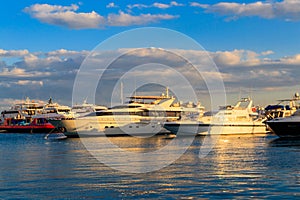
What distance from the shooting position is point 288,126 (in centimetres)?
8125

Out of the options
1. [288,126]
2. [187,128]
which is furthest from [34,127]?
[288,126]

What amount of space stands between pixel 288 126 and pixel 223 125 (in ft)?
63.6

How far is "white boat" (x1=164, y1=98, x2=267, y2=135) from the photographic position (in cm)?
9428

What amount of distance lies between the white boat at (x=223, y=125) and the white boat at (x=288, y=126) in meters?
16.4

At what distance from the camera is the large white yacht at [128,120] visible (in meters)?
99.8

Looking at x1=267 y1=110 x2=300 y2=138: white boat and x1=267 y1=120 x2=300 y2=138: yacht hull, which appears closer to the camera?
x1=267 y1=110 x2=300 y2=138: white boat

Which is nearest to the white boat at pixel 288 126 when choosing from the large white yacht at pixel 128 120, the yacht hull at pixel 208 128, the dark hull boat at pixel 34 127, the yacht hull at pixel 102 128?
the yacht hull at pixel 208 128

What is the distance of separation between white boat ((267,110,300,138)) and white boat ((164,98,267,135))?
1639 cm

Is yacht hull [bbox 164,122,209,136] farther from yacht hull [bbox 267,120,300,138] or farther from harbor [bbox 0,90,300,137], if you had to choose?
yacht hull [bbox 267,120,300,138]

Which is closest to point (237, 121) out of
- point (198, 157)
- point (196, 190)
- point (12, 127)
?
point (198, 157)

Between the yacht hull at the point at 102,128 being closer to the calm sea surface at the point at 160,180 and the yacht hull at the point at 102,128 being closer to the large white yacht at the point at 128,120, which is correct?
the large white yacht at the point at 128,120

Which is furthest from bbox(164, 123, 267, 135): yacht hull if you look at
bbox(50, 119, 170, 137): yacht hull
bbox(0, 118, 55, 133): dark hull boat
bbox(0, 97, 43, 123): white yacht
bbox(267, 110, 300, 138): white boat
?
bbox(0, 97, 43, 123): white yacht

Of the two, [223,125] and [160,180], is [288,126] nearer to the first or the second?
[223,125]

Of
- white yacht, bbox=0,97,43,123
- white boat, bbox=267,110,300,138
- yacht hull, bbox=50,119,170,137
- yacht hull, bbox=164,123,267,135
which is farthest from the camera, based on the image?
white yacht, bbox=0,97,43,123
